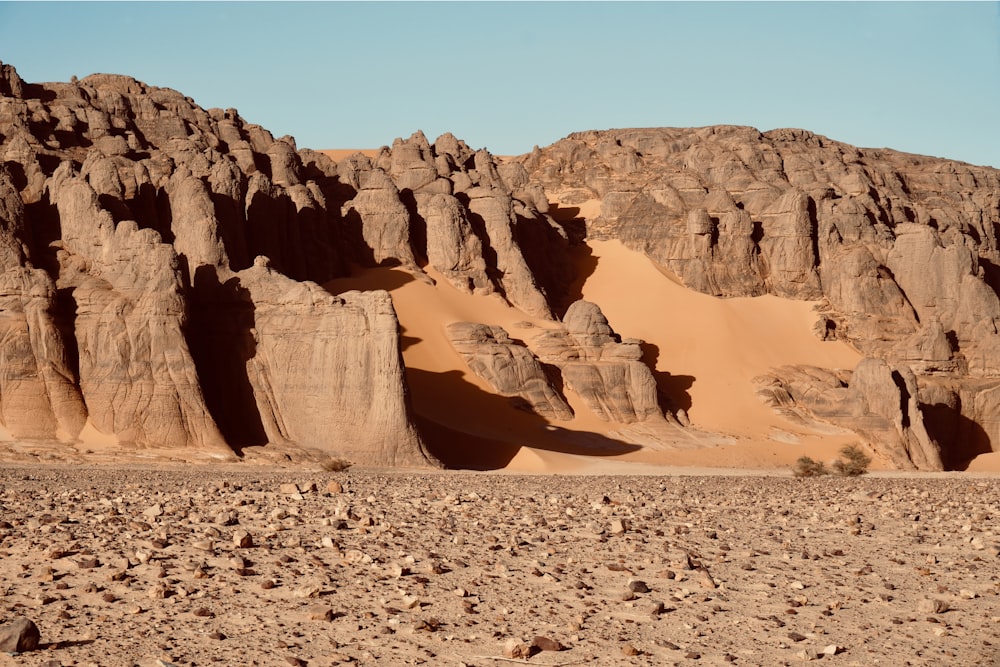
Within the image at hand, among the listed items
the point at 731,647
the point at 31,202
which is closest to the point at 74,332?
the point at 31,202

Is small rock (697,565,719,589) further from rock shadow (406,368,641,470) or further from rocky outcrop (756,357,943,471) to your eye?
rocky outcrop (756,357,943,471)

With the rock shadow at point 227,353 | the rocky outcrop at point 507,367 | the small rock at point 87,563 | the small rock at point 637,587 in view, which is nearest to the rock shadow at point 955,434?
the rocky outcrop at point 507,367

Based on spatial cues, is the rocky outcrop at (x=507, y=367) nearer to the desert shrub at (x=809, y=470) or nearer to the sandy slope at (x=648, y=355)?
the sandy slope at (x=648, y=355)

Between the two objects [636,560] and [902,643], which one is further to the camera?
[636,560]

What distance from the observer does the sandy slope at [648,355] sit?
34.1 metres

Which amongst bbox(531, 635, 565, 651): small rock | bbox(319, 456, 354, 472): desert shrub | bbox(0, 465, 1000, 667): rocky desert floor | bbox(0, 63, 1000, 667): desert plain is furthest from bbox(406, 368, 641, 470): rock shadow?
bbox(531, 635, 565, 651): small rock

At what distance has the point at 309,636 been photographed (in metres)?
9.04

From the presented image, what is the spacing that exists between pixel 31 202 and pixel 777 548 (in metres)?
26.0

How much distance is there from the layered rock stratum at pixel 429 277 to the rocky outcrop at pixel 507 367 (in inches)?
3.7

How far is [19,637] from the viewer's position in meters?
8.26

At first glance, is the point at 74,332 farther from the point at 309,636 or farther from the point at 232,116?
the point at 232,116

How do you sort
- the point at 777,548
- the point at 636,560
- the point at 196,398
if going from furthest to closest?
the point at 196,398, the point at 777,548, the point at 636,560

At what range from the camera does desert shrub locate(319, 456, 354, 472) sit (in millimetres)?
25047

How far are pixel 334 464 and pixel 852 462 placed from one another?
14.4 metres
